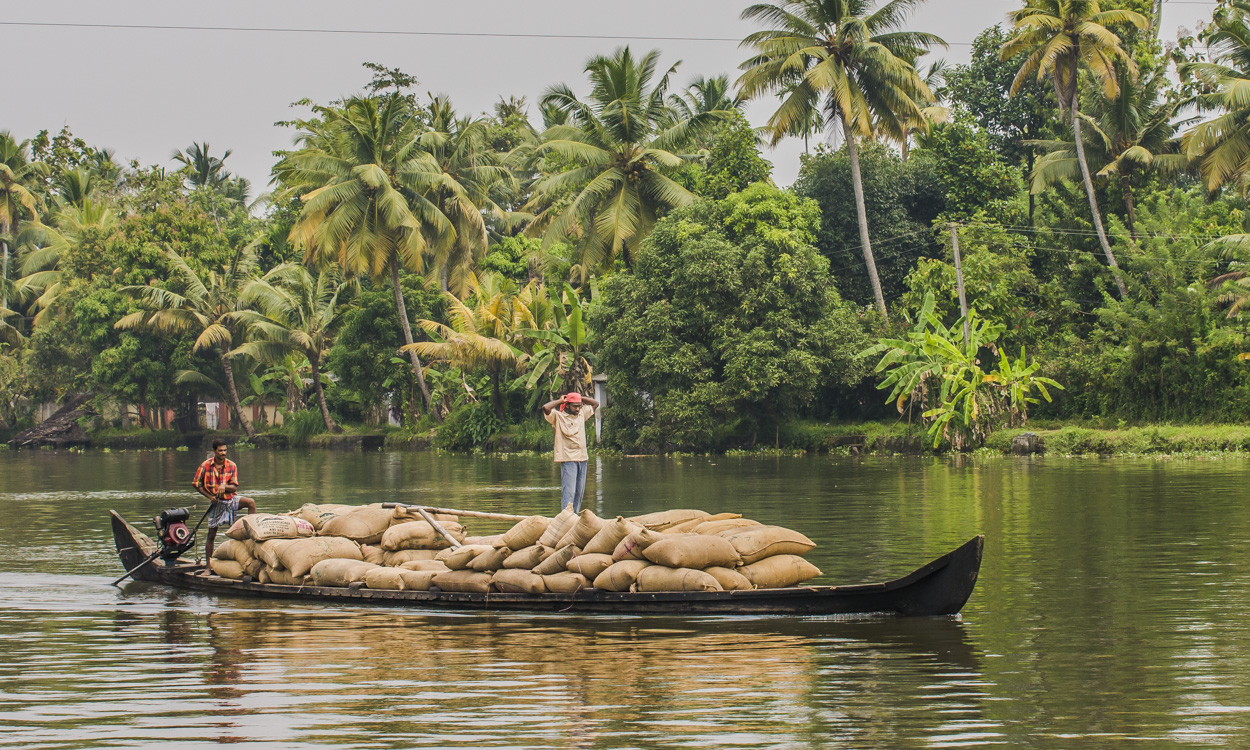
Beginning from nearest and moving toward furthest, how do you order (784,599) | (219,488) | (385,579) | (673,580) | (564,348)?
1. (784,599)
2. (673,580)
3. (385,579)
4. (219,488)
5. (564,348)

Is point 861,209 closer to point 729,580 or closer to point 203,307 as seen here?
point 203,307

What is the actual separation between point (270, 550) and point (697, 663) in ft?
15.3

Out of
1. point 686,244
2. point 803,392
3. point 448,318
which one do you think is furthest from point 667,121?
point 448,318

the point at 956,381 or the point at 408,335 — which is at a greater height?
the point at 408,335

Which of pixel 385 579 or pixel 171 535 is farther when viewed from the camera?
pixel 171 535

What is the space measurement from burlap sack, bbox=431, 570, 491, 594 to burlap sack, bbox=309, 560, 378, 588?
736mm

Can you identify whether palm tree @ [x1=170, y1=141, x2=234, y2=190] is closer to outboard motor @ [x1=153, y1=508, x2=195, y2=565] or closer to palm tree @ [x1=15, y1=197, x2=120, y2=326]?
palm tree @ [x1=15, y1=197, x2=120, y2=326]

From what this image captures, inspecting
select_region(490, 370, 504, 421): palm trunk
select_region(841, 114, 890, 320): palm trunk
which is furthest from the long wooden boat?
select_region(490, 370, 504, 421): palm trunk

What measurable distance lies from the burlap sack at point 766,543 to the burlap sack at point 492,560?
1.74m

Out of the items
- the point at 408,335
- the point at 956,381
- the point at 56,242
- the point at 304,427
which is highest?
the point at 56,242

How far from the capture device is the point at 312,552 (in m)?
10.1

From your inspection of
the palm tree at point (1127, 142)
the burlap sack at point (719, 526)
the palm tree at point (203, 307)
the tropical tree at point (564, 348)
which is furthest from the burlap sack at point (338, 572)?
the palm tree at point (203, 307)

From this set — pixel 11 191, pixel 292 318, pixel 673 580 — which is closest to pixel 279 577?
pixel 673 580

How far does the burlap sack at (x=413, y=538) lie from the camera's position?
10.5 m
